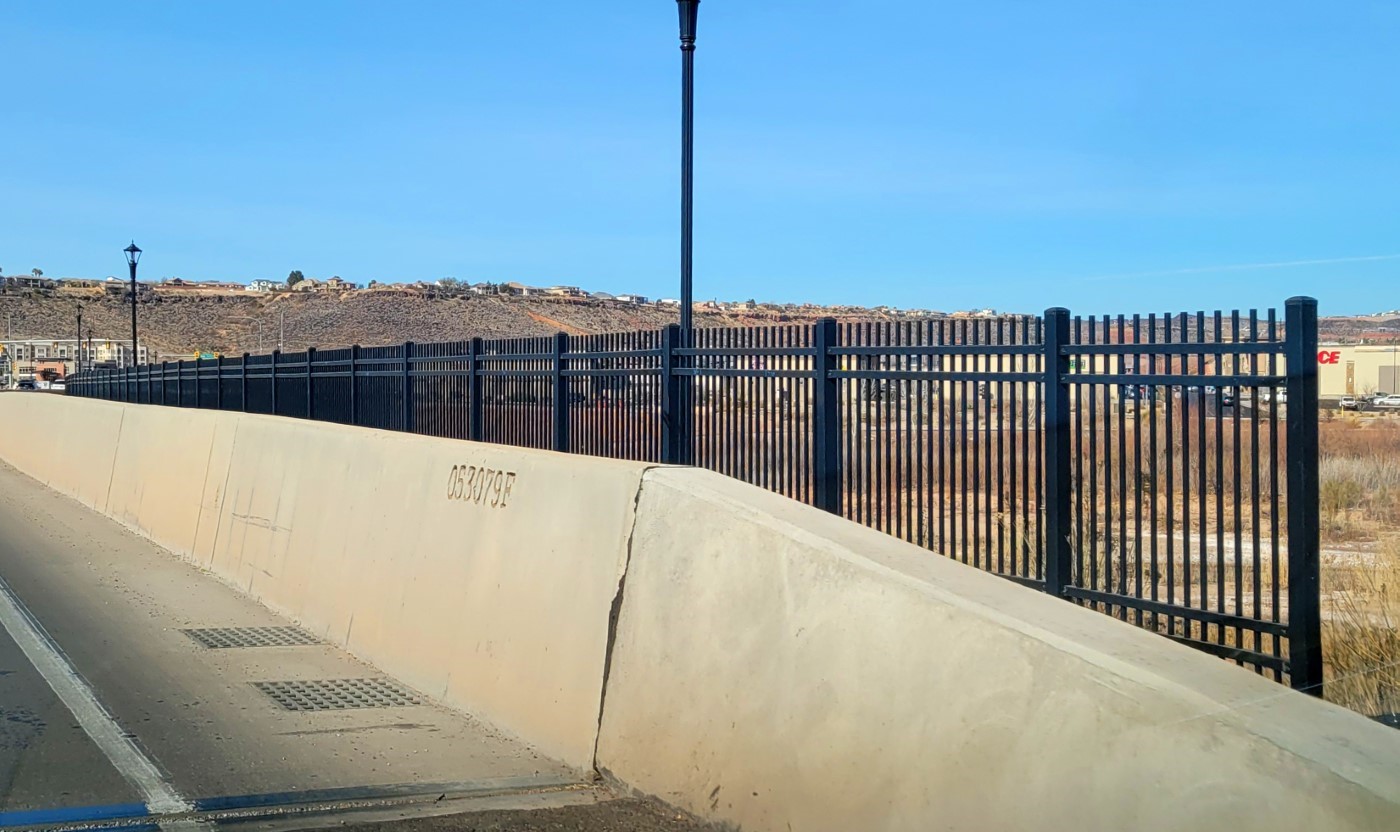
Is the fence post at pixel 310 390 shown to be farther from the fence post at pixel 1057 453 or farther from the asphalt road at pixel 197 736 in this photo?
the fence post at pixel 1057 453

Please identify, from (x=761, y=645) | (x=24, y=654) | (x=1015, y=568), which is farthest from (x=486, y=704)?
(x=24, y=654)

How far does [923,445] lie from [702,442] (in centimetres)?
239

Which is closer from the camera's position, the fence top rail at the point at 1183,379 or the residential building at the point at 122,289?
the fence top rail at the point at 1183,379

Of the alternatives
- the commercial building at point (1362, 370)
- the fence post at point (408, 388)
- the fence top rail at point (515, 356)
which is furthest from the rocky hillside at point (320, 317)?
the commercial building at point (1362, 370)

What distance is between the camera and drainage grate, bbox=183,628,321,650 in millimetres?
9914

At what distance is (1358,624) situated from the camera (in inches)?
250

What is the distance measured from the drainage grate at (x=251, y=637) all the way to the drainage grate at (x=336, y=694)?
1.30 m

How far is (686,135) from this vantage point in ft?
34.8

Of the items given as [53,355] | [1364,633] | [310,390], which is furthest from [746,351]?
[53,355]

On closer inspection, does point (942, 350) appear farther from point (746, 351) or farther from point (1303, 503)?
point (1303, 503)

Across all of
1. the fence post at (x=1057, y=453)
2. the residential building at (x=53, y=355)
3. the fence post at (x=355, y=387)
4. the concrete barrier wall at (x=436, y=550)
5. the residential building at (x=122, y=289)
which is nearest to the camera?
the fence post at (x=1057, y=453)

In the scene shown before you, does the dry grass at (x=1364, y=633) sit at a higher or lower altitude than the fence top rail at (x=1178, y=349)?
lower

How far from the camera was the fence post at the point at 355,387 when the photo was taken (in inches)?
619

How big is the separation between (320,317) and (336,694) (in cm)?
6926
